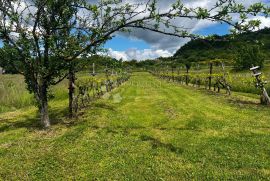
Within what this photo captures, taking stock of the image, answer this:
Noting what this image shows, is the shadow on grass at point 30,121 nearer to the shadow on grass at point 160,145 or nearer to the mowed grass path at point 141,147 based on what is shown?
the mowed grass path at point 141,147

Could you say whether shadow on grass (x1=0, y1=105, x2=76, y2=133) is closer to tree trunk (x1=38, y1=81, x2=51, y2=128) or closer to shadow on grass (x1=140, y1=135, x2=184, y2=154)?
tree trunk (x1=38, y1=81, x2=51, y2=128)

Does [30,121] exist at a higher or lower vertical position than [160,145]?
lower

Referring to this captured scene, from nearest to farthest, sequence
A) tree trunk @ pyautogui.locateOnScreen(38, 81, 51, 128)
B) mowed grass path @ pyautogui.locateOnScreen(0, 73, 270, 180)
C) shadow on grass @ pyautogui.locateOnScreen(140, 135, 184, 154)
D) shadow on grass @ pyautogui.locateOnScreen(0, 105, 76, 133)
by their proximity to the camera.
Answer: mowed grass path @ pyautogui.locateOnScreen(0, 73, 270, 180) → shadow on grass @ pyautogui.locateOnScreen(140, 135, 184, 154) → tree trunk @ pyautogui.locateOnScreen(38, 81, 51, 128) → shadow on grass @ pyautogui.locateOnScreen(0, 105, 76, 133)

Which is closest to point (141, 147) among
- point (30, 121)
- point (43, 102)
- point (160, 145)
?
point (160, 145)

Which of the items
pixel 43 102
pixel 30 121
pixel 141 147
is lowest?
pixel 30 121

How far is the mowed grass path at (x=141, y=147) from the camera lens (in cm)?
871

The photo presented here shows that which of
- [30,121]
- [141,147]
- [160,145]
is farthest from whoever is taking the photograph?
[30,121]

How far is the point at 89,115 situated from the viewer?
1805 cm

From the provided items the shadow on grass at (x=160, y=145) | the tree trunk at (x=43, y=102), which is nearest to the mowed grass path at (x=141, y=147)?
the shadow on grass at (x=160, y=145)

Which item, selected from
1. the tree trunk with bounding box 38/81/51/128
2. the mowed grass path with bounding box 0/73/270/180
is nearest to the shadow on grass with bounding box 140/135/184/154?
the mowed grass path with bounding box 0/73/270/180

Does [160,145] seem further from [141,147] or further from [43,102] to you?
[43,102]

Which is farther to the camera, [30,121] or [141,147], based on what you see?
[30,121]

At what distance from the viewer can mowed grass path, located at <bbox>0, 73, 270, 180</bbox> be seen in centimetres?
871

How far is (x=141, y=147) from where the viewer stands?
36.2ft
